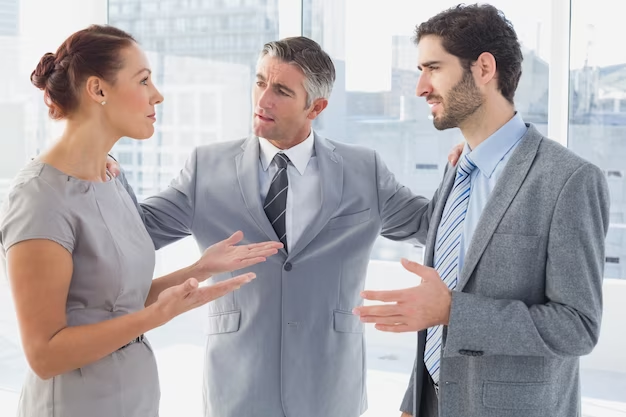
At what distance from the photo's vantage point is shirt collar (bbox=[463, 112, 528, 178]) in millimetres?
1827

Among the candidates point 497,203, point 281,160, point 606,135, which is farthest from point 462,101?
point 606,135

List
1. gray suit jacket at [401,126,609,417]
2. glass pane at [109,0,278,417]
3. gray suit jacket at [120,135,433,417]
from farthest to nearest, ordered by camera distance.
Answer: glass pane at [109,0,278,417] → gray suit jacket at [120,135,433,417] → gray suit jacket at [401,126,609,417]

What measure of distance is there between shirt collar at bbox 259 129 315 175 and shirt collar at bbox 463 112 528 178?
0.66 m

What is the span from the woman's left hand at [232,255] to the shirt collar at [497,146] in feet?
2.02

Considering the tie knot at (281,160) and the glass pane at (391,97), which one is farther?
the glass pane at (391,97)

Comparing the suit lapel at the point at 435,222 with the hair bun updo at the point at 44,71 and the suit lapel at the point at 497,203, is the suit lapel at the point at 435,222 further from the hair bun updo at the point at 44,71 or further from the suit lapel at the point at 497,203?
the hair bun updo at the point at 44,71

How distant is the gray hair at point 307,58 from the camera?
7.69ft

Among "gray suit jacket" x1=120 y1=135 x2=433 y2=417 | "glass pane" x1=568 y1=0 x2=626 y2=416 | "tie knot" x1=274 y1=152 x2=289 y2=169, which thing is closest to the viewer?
"gray suit jacket" x1=120 y1=135 x2=433 y2=417

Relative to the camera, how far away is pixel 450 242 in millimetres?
1846

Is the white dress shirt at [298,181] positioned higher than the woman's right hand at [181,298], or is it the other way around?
the white dress shirt at [298,181]

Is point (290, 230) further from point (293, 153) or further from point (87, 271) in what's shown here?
point (87, 271)

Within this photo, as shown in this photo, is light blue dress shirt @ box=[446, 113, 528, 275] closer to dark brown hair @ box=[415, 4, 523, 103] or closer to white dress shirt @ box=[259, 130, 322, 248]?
dark brown hair @ box=[415, 4, 523, 103]

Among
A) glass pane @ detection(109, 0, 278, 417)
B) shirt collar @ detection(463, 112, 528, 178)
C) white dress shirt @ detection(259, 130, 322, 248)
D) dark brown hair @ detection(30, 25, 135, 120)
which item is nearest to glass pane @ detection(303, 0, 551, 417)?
glass pane @ detection(109, 0, 278, 417)

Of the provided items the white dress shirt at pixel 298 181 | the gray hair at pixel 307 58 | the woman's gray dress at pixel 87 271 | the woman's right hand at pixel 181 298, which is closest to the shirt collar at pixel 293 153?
the white dress shirt at pixel 298 181
